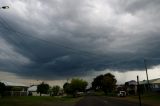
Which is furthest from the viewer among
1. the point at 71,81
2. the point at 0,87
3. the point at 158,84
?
the point at 71,81

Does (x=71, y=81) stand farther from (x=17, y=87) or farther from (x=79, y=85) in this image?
(x=17, y=87)

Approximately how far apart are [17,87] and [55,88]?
2550 centimetres

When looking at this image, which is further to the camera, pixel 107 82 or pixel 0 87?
pixel 107 82

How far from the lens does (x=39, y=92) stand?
125 m

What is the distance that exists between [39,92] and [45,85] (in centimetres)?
503

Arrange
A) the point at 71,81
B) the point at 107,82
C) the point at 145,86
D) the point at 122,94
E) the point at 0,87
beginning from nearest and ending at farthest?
the point at 0,87 → the point at 122,94 → the point at 145,86 → the point at 107,82 → the point at 71,81

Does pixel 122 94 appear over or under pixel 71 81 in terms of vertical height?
under

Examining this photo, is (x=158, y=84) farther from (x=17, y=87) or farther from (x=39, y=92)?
(x=17, y=87)

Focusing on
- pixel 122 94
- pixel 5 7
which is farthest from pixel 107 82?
pixel 5 7

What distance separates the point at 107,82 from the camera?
14188 cm

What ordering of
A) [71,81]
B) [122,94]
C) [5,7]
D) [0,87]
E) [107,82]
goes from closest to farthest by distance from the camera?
[5,7], [0,87], [122,94], [107,82], [71,81]

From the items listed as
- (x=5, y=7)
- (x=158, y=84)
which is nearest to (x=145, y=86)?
(x=158, y=84)

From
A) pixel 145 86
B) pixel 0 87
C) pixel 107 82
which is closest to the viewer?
pixel 0 87

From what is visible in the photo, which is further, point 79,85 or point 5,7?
point 79,85
